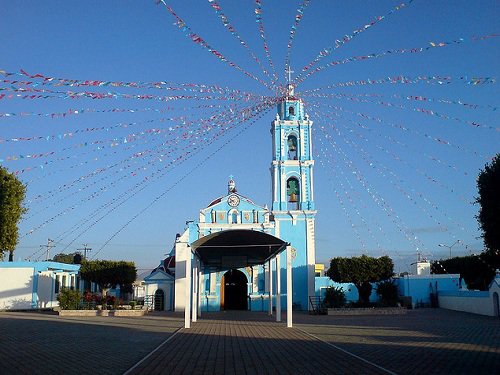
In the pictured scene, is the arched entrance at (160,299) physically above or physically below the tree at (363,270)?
below

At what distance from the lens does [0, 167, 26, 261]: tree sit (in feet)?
57.0

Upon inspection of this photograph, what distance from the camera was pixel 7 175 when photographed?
17.8 m

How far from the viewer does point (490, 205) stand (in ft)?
45.5

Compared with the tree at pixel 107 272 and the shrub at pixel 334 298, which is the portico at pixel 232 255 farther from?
the tree at pixel 107 272

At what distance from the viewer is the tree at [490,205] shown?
536 inches

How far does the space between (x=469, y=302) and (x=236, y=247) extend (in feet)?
58.6

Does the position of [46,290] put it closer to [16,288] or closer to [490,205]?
[16,288]

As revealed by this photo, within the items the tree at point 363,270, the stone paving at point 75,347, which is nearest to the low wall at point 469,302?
the tree at point 363,270

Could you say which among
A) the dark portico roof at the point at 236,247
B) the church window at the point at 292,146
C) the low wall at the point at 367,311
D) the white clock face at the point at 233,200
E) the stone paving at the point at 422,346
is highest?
the church window at the point at 292,146

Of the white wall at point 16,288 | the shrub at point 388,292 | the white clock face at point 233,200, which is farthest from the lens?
the white clock face at point 233,200

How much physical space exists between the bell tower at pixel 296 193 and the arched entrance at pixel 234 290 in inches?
141

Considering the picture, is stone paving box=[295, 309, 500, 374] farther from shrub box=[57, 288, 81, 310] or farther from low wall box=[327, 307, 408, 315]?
shrub box=[57, 288, 81, 310]

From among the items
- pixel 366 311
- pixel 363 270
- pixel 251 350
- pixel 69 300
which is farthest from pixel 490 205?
pixel 69 300

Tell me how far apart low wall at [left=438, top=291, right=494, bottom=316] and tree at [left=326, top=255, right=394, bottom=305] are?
5.62 m
